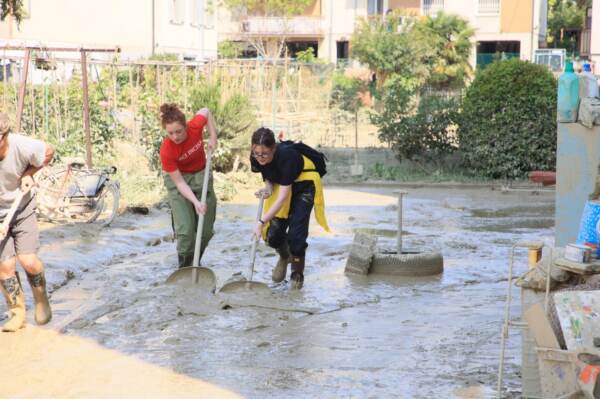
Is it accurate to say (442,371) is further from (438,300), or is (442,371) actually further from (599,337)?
(438,300)

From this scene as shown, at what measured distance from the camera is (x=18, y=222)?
741 cm

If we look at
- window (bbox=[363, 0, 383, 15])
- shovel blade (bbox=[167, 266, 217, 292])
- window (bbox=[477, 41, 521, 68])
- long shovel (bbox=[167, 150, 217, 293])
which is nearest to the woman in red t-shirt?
long shovel (bbox=[167, 150, 217, 293])

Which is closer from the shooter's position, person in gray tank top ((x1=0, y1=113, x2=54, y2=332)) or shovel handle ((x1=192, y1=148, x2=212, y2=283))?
person in gray tank top ((x1=0, y1=113, x2=54, y2=332))

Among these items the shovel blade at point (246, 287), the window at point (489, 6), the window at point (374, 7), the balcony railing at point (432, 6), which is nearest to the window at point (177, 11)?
the balcony railing at point (432, 6)

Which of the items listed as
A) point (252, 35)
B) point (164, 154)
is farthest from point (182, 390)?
point (252, 35)

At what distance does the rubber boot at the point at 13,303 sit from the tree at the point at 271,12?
44288mm

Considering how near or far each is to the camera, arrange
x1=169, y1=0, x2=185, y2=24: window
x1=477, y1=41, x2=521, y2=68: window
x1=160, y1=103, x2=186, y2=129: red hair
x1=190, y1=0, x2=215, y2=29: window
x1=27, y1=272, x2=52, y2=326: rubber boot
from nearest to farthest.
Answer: x1=27, y1=272, x2=52, y2=326: rubber boot < x1=160, y1=103, x2=186, y2=129: red hair < x1=169, y1=0, x2=185, y2=24: window < x1=190, y1=0, x2=215, y2=29: window < x1=477, y1=41, x2=521, y2=68: window

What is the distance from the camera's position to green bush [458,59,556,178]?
16938 mm

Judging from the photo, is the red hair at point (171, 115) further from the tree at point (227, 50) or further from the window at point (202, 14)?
the tree at point (227, 50)

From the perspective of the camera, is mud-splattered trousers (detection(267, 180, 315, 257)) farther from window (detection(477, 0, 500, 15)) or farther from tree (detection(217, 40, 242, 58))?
window (detection(477, 0, 500, 15))

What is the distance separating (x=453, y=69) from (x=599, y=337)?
39459mm

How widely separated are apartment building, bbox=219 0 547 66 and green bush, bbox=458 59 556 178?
29.7m

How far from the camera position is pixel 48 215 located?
12.2 metres

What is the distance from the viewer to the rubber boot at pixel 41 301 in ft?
24.9
